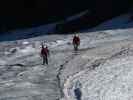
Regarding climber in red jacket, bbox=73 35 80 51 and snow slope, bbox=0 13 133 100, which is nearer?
snow slope, bbox=0 13 133 100

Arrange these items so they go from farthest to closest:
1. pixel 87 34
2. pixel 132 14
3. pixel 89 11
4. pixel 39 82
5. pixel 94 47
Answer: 1. pixel 89 11
2. pixel 132 14
3. pixel 87 34
4. pixel 94 47
5. pixel 39 82

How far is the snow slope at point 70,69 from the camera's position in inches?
731

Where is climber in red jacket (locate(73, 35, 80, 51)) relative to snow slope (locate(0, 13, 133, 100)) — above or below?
above

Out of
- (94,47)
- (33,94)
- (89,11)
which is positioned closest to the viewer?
(33,94)

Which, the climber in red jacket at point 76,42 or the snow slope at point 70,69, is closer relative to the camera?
the snow slope at point 70,69

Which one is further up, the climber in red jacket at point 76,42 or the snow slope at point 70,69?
the climber in red jacket at point 76,42

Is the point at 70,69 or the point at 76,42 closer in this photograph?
the point at 70,69

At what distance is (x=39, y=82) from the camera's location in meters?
21.0

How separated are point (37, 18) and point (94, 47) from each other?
14.5 m

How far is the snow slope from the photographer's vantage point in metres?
18.6

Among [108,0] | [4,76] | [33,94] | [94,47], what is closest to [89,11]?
[108,0]

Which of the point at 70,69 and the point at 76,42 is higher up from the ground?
the point at 76,42

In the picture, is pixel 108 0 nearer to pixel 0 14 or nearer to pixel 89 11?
pixel 89 11

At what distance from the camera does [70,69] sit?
75.0ft
